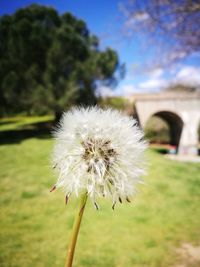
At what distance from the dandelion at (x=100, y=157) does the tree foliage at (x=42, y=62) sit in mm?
15725

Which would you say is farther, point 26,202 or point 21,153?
point 21,153

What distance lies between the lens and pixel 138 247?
13.8 ft

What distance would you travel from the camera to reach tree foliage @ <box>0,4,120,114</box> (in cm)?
1708

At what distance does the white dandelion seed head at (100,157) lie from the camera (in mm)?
1361

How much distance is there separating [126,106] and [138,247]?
80.4ft

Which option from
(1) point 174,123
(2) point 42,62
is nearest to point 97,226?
(2) point 42,62

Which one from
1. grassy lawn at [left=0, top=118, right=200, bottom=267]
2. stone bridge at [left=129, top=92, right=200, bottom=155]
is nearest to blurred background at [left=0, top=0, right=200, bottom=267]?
grassy lawn at [left=0, top=118, right=200, bottom=267]

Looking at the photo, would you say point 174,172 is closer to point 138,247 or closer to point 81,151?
point 138,247

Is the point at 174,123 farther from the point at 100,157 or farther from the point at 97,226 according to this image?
the point at 100,157

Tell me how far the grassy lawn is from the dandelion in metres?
0.88

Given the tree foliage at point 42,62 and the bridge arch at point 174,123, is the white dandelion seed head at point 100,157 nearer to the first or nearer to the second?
the tree foliage at point 42,62

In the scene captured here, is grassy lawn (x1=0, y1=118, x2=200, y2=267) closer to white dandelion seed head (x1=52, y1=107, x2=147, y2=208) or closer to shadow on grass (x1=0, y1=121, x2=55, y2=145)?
white dandelion seed head (x1=52, y1=107, x2=147, y2=208)

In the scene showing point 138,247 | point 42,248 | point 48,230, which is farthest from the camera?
point 48,230

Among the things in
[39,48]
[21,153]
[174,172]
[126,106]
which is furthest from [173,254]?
[126,106]
